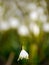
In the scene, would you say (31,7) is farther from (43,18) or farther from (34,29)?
(34,29)

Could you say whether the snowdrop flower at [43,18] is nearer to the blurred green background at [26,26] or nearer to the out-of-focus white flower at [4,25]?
the blurred green background at [26,26]

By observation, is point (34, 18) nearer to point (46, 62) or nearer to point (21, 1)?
point (21, 1)

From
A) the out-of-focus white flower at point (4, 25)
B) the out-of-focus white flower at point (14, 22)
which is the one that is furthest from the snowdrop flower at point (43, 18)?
the out-of-focus white flower at point (4, 25)

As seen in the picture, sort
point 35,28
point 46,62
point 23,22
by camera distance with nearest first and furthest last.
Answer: point 46,62
point 35,28
point 23,22

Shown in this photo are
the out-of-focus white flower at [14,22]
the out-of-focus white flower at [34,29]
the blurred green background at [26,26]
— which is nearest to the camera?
the blurred green background at [26,26]

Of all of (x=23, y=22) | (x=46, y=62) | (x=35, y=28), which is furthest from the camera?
(x=23, y=22)

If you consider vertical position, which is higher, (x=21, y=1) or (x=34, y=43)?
(x=21, y=1)

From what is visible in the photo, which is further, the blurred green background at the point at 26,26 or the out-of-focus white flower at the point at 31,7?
the out-of-focus white flower at the point at 31,7

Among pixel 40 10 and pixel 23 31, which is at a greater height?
pixel 40 10

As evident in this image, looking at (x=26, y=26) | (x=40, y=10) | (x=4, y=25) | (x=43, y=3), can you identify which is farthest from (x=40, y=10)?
(x=4, y=25)

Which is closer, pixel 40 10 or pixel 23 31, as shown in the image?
pixel 23 31

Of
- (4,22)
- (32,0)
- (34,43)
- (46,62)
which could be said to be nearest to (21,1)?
(32,0)
